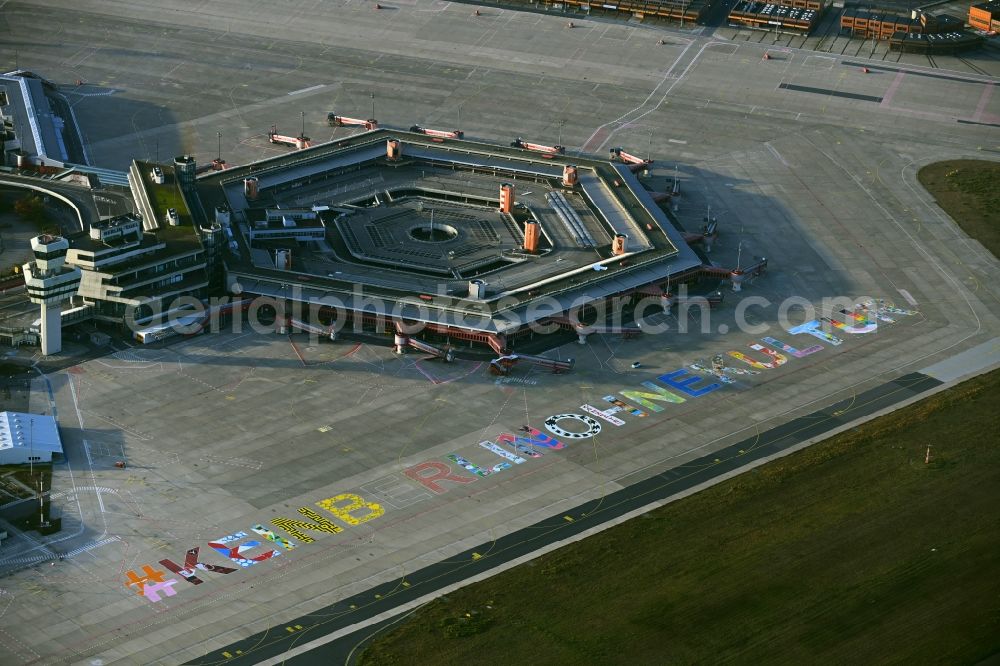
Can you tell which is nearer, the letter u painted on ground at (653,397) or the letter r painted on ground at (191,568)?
the letter r painted on ground at (191,568)

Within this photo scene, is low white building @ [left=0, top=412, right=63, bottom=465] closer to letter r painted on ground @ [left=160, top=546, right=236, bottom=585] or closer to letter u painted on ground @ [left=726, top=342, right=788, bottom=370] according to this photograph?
letter r painted on ground @ [left=160, top=546, right=236, bottom=585]

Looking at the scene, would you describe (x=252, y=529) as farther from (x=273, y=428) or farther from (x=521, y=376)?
(x=521, y=376)

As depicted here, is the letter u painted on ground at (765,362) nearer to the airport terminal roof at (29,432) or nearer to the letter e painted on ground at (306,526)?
the letter e painted on ground at (306,526)

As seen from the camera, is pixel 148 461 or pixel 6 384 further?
pixel 6 384

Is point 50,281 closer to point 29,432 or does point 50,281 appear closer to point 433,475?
point 29,432

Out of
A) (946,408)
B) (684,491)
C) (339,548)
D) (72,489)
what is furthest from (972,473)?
(72,489)

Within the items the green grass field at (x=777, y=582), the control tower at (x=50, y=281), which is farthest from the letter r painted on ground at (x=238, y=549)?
the control tower at (x=50, y=281)
